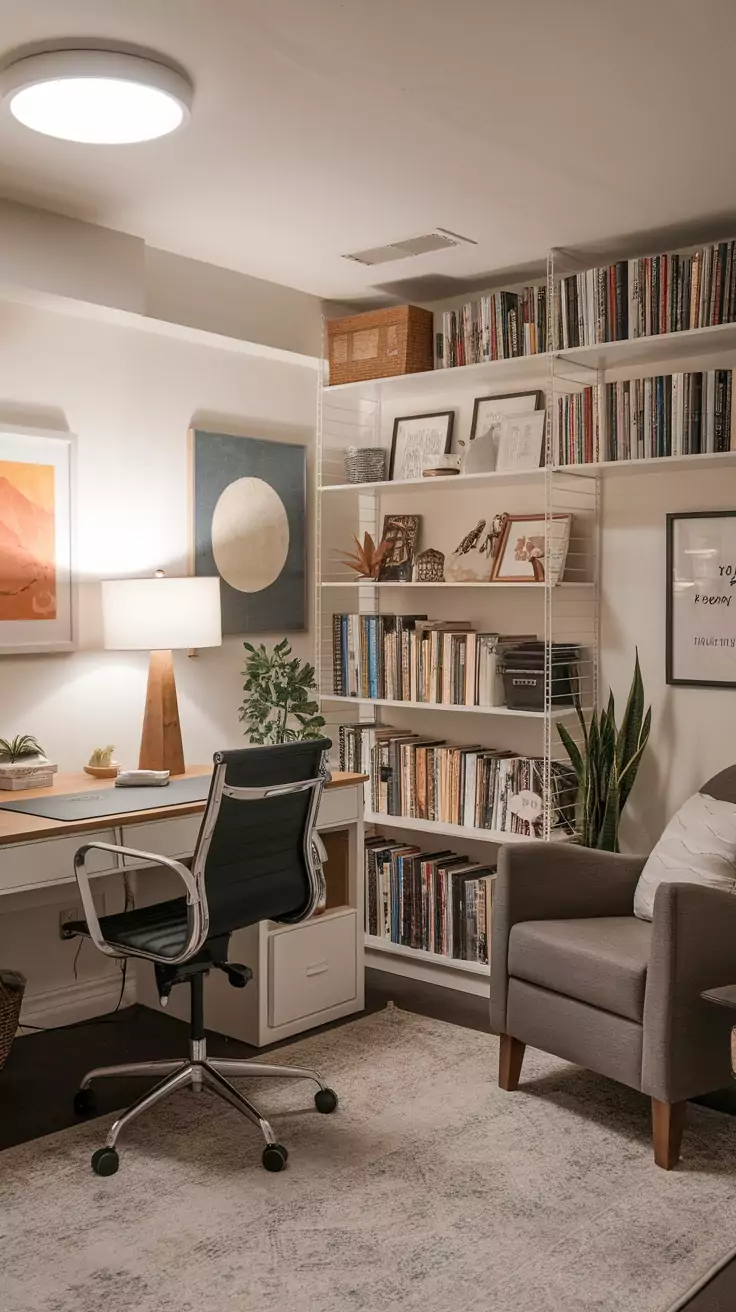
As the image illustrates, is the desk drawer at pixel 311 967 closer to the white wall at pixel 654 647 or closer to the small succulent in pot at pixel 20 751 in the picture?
the small succulent in pot at pixel 20 751

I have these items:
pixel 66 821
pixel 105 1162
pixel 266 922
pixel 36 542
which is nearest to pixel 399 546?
pixel 36 542

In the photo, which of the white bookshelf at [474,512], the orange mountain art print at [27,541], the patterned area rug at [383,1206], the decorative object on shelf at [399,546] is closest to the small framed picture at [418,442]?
the white bookshelf at [474,512]

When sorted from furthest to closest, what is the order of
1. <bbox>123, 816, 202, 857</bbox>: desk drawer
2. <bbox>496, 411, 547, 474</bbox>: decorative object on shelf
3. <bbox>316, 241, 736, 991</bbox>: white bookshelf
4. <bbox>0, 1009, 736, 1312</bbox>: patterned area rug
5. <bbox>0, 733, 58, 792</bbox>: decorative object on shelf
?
<bbox>496, 411, 547, 474</bbox>: decorative object on shelf, <bbox>316, 241, 736, 991</bbox>: white bookshelf, <bbox>0, 733, 58, 792</bbox>: decorative object on shelf, <bbox>123, 816, 202, 857</bbox>: desk drawer, <bbox>0, 1009, 736, 1312</bbox>: patterned area rug

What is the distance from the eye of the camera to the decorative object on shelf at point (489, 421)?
4188 mm

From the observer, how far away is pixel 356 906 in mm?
3906

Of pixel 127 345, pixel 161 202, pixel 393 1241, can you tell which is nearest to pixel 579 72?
pixel 161 202

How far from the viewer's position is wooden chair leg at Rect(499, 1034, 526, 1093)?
3227 millimetres

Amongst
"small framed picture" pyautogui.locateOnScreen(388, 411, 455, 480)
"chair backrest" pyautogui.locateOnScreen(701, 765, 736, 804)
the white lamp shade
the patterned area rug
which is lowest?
the patterned area rug

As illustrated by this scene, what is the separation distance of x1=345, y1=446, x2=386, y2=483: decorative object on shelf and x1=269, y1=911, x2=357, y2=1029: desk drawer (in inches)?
65.4

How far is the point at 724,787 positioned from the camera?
334 cm

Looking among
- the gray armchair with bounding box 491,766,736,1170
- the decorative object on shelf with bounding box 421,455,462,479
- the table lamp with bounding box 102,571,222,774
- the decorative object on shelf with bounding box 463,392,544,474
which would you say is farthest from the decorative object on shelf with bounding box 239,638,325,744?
the gray armchair with bounding box 491,766,736,1170

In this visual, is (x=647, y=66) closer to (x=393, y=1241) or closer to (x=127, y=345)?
(x=127, y=345)

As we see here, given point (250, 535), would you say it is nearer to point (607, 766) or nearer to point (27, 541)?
point (27, 541)

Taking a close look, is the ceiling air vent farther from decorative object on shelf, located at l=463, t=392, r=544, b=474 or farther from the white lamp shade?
the white lamp shade
